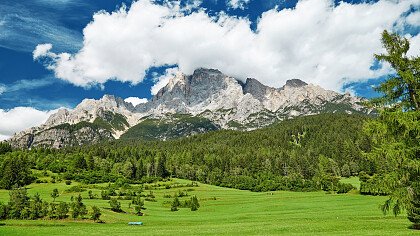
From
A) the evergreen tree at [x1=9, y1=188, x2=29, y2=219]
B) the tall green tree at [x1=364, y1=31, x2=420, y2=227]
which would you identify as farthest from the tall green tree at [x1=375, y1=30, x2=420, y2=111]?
the evergreen tree at [x1=9, y1=188, x2=29, y2=219]

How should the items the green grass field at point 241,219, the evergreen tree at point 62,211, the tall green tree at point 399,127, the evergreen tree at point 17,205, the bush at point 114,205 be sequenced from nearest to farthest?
the tall green tree at point 399,127 < the green grass field at point 241,219 < the evergreen tree at point 17,205 < the evergreen tree at point 62,211 < the bush at point 114,205

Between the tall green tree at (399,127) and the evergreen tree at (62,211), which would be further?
the evergreen tree at (62,211)

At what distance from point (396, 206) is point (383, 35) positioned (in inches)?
664

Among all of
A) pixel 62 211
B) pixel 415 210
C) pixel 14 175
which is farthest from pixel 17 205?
pixel 14 175

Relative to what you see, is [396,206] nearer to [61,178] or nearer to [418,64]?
[418,64]

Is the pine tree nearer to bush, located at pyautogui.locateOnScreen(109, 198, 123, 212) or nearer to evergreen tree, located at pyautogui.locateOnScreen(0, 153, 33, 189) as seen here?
bush, located at pyautogui.locateOnScreen(109, 198, 123, 212)

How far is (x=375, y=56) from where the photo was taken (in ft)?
111

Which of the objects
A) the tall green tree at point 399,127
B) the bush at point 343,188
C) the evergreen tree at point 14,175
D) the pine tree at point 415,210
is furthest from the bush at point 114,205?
the bush at point 343,188

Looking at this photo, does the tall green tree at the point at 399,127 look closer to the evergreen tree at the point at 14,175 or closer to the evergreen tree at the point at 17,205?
the evergreen tree at the point at 17,205

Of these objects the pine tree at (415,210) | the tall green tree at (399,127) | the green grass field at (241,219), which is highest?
the tall green tree at (399,127)

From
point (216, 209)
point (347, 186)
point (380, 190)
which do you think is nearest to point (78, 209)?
point (216, 209)

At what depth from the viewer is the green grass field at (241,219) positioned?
40.5 m

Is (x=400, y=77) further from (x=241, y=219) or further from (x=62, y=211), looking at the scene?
(x=62, y=211)

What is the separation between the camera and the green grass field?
4053 cm
